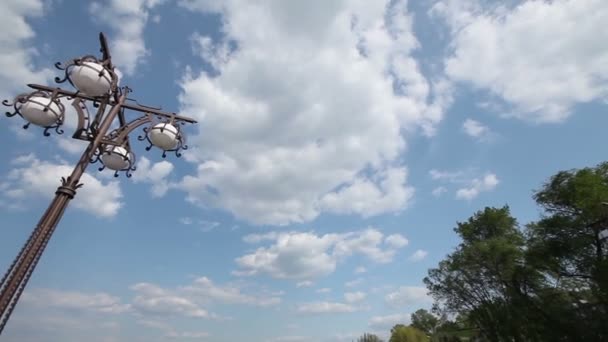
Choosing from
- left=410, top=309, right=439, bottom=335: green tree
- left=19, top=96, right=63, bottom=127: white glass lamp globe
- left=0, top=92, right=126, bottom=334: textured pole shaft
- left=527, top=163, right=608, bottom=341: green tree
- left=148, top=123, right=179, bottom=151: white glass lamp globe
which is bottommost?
left=0, top=92, right=126, bottom=334: textured pole shaft

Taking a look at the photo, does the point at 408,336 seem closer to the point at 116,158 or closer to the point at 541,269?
the point at 541,269

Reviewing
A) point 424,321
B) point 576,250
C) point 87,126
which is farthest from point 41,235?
point 424,321

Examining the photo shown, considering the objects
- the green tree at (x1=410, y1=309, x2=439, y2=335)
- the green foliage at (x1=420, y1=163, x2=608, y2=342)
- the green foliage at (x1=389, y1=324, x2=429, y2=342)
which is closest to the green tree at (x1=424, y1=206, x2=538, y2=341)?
the green foliage at (x1=420, y1=163, x2=608, y2=342)

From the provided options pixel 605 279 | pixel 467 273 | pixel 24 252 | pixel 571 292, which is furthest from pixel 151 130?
pixel 467 273

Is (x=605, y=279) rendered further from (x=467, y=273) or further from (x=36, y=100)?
(x=36, y=100)

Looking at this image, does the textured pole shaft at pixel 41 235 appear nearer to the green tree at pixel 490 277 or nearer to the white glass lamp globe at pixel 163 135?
the white glass lamp globe at pixel 163 135

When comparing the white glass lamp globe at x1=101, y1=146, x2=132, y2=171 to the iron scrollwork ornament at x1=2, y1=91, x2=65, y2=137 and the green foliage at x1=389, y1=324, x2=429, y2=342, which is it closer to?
the iron scrollwork ornament at x1=2, y1=91, x2=65, y2=137


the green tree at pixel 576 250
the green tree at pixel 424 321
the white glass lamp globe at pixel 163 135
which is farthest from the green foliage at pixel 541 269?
the green tree at pixel 424 321
